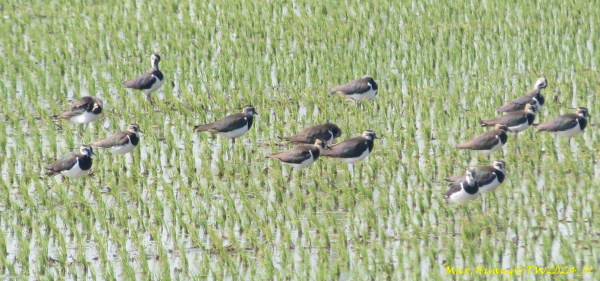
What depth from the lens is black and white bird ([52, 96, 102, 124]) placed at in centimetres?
1173

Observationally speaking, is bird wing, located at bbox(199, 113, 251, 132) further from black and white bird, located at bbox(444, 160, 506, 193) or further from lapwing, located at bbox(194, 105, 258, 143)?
black and white bird, located at bbox(444, 160, 506, 193)

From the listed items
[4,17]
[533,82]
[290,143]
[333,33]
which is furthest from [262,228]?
[4,17]

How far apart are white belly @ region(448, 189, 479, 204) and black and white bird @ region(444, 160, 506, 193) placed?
5.4 inches

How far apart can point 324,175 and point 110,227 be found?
9.32ft

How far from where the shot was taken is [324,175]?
10.5 metres

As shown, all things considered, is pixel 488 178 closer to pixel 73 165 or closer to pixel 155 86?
pixel 73 165

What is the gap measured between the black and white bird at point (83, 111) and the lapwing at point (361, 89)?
133 inches

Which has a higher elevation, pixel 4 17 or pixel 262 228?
pixel 4 17

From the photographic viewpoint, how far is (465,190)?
8867 mm

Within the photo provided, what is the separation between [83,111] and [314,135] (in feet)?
9.97

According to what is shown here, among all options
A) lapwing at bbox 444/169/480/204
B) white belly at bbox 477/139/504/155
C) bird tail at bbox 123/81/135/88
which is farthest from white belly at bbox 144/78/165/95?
lapwing at bbox 444/169/480/204

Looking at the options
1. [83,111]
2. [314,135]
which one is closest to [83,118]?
[83,111]

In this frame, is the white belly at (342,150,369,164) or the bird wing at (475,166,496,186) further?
the white belly at (342,150,369,164)

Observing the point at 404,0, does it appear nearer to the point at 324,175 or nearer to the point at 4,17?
the point at 4,17
